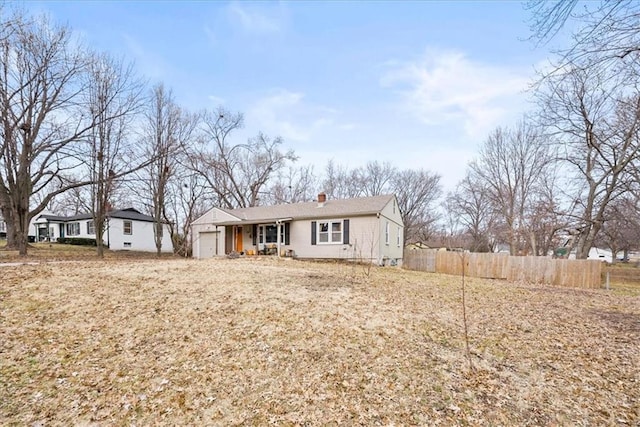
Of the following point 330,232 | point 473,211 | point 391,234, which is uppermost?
point 473,211

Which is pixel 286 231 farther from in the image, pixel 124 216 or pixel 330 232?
pixel 124 216

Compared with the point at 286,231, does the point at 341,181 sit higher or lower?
higher

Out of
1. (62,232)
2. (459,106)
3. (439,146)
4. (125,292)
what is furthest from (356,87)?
(62,232)

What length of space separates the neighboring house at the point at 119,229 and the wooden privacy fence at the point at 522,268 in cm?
2384

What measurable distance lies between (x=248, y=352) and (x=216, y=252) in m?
17.0

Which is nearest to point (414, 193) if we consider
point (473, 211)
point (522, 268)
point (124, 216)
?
point (473, 211)

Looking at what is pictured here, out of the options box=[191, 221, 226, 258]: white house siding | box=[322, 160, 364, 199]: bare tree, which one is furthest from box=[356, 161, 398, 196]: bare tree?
box=[191, 221, 226, 258]: white house siding

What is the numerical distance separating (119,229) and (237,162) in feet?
38.4

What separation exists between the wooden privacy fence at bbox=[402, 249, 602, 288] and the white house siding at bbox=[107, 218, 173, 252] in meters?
24.6

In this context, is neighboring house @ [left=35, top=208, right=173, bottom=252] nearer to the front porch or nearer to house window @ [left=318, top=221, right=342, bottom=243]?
the front porch

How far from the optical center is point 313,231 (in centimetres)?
1734

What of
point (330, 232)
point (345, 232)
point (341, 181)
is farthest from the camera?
point (341, 181)

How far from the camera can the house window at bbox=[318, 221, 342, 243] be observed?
55.2ft

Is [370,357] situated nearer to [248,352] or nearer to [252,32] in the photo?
[248,352]
